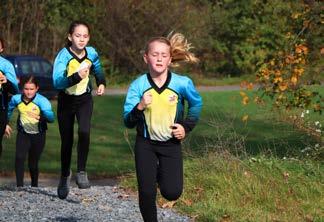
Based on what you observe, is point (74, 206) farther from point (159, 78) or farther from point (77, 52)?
point (159, 78)

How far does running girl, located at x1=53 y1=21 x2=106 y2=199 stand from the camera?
Result: 7887mm

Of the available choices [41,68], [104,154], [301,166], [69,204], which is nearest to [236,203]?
[301,166]

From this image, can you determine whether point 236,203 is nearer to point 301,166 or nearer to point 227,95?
point 301,166

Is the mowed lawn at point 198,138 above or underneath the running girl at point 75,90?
underneath

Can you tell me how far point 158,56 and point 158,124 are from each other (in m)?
0.53

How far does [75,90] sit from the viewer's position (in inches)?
316

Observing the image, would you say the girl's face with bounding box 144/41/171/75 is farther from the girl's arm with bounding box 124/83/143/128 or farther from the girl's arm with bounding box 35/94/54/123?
the girl's arm with bounding box 35/94/54/123

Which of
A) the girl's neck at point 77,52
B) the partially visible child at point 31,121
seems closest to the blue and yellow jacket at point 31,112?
the partially visible child at point 31,121

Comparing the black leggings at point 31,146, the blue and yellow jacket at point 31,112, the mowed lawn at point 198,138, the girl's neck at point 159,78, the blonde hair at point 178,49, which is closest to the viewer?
the girl's neck at point 159,78

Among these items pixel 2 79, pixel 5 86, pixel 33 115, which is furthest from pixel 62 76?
pixel 33 115

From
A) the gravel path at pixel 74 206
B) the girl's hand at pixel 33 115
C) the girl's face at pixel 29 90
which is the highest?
the girl's face at pixel 29 90

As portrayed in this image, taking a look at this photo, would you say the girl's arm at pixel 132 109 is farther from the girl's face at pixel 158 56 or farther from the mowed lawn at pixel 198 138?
the mowed lawn at pixel 198 138

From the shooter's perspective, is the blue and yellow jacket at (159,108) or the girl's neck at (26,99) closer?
the blue and yellow jacket at (159,108)

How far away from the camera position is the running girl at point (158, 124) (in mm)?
6012
